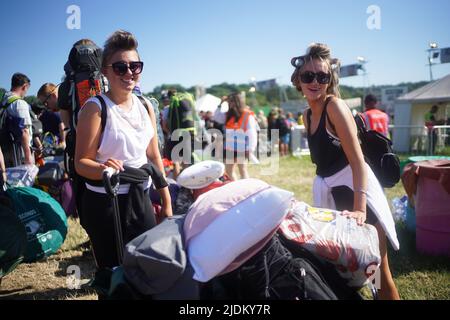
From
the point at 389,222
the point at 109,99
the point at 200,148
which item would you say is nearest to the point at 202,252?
the point at 109,99

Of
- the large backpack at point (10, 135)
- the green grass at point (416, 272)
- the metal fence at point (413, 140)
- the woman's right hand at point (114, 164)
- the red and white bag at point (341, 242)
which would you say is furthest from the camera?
the metal fence at point (413, 140)

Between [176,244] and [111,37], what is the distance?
129 centimetres

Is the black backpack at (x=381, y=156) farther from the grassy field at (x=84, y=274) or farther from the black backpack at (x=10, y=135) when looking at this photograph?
the black backpack at (x=10, y=135)

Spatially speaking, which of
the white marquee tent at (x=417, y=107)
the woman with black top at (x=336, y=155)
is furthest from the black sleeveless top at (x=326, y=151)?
the white marquee tent at (x=417, y=107)

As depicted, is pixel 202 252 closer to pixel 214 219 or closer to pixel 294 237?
pixel 214 219

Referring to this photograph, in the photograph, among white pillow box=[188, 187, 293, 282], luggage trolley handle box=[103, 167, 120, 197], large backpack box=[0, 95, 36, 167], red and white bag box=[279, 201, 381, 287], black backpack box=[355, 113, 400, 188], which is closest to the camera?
white pillow box=[188, 187, 293, 282]

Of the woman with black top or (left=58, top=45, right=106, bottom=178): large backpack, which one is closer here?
the woman with black top

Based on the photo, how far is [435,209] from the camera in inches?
139

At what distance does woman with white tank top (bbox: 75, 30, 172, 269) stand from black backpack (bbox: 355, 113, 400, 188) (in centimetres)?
153

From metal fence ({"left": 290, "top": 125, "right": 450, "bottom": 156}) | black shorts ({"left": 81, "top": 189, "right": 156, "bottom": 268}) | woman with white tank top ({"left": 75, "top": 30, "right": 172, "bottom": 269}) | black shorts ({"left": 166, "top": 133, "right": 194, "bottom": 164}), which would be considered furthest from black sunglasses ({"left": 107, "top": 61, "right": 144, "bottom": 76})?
metal fence ({"left": 290, "top": 125, "right": 450, "bottom": 156})

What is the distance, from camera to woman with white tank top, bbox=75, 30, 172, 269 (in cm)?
188

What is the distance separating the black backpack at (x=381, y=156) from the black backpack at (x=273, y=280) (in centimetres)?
120

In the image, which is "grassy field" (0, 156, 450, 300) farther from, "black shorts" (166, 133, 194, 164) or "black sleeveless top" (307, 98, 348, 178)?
"black shorts" (166, 133, 194, 164)

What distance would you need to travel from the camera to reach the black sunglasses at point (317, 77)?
83.5 inches
